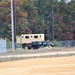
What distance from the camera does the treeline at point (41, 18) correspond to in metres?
83.5

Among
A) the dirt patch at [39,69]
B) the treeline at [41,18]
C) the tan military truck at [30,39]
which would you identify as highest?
the treeline at [41,18]

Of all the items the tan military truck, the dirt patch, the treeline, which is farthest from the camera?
the treeline

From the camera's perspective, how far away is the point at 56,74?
2083cm

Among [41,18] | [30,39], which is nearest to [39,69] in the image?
[30,39]

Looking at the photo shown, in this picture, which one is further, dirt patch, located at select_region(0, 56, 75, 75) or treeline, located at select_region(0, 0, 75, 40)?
treeline, located at select_region(0, 0, 75, 40)

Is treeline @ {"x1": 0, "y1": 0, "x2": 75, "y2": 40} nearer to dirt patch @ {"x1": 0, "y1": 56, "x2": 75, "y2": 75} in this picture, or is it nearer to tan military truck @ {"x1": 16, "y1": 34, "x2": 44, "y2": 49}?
tan military truck @ {"x1": 16, "y1": 34, "x2": 44, "y2": 49}

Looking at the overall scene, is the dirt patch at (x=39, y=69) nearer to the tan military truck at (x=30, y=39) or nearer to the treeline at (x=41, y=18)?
the tan military truck at (x=30, y=39)

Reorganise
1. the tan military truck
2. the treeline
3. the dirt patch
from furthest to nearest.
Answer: the treeline → the tan military truck → the dirt patch

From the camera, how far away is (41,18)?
98125 millimetres

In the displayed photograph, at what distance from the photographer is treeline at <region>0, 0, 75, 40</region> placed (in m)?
83.5

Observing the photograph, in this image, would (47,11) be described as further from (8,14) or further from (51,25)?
(8,14)

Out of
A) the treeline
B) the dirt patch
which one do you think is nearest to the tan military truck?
the treeline

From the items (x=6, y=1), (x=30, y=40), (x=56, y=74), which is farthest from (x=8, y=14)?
(x=56, y=74)

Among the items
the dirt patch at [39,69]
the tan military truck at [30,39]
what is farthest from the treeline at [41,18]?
the dirt patch at [39,69]
